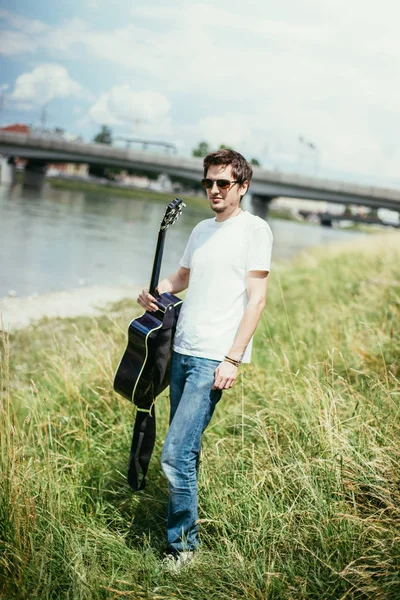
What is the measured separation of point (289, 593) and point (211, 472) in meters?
1.00

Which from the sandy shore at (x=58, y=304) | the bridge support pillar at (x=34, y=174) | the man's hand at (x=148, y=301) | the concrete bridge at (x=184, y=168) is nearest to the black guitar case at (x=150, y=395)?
the man's hand at (x=148, y=301)

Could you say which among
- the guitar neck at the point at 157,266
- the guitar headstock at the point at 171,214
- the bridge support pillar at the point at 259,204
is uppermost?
the guitar headstock at the point at 171,214

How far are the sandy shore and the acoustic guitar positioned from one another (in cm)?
504

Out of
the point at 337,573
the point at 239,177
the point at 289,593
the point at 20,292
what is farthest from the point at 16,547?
the point at 20,292

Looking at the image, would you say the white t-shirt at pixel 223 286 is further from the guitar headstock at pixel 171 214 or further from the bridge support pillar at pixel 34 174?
the bridge support pillar at pixel 34 174

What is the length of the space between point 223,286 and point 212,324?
192 mm

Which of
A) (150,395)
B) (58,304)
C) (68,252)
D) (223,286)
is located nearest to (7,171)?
(68,252)

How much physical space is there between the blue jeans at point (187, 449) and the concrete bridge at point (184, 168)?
43.2 m

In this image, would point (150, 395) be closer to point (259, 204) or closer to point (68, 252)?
point (68, 252)

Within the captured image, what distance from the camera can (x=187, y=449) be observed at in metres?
2.88

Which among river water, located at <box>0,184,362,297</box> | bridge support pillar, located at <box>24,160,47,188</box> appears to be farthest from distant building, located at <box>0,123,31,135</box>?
river water, located at <box>0,184,362,297</box>

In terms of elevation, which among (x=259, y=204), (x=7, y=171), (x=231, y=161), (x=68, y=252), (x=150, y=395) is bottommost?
(x=68, y=252)

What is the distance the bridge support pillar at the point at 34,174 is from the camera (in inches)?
2239

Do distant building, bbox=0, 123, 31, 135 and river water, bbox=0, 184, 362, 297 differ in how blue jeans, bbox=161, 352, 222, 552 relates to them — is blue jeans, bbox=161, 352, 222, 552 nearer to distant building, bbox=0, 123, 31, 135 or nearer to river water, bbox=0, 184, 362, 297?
river water, bbox=0, 184, 362, 297
